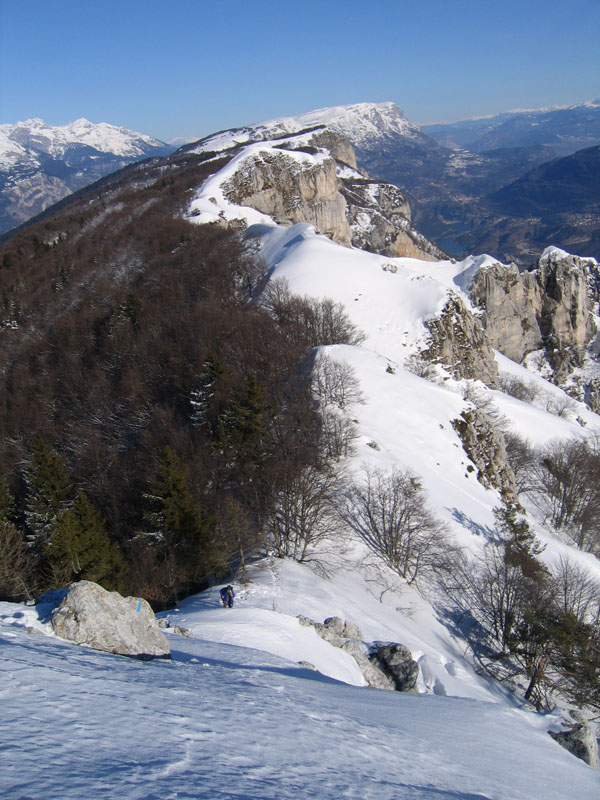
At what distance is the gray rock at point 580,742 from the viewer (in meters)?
12.4

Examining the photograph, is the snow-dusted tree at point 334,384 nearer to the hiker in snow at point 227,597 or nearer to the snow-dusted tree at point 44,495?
the hiker in snow at point 227,597

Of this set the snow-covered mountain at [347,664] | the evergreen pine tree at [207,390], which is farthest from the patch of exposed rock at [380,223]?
the evergreen pine tree at [207,390]

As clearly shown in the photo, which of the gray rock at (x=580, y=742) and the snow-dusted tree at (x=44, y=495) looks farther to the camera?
the snow-dusted tree at (x=44, y=495)

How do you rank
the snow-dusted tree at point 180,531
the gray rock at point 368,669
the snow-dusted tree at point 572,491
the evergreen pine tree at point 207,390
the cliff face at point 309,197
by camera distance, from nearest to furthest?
the gray rock at point 368,669
the snow-dusted tree at point 180,531
the evergreen pine tree at point 207,390
the snow-dusted tree at point 572,491
the cliff face at point 309,197

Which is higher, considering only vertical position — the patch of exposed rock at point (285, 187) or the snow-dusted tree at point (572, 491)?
the patch of exposed rock at point (285, 187)

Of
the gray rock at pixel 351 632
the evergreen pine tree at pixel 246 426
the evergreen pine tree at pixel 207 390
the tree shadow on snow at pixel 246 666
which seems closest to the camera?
the tree shadow on snow at pixel 246 666

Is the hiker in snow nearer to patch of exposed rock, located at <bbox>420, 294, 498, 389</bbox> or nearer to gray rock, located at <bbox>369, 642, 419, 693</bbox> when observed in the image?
gray rock, located at <bbox>369, 642, 419, 693</bbox>

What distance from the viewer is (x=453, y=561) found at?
24281 mm

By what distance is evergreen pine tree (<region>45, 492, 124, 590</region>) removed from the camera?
679 inches

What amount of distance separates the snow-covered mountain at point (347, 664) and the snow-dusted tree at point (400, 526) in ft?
2.14

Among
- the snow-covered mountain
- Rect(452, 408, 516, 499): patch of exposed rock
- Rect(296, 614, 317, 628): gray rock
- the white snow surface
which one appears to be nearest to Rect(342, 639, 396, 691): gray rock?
the snow-covered mountain

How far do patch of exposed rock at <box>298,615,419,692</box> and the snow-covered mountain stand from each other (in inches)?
14.6

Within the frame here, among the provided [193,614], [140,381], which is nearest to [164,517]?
[193,614]

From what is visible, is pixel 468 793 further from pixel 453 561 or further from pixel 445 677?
pixel 453 561
